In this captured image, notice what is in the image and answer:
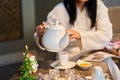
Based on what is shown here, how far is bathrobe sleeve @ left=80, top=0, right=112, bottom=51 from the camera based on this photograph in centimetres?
159

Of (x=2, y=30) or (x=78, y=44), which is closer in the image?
(x=78, y=44)

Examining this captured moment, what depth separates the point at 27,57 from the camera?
4.06 ft

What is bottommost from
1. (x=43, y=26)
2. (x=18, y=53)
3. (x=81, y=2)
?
(x=18, y=53)

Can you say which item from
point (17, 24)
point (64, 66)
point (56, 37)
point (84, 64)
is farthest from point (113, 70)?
point (17, 24)

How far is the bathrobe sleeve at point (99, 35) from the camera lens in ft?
5.20

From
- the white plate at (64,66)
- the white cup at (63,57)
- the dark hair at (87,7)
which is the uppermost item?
the dark hair at (87,7)

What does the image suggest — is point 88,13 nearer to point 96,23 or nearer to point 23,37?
point 96,23

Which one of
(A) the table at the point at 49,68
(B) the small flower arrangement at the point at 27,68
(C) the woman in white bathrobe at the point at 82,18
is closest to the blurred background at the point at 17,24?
(C) the woman in white bathrobe at the point at 82,18

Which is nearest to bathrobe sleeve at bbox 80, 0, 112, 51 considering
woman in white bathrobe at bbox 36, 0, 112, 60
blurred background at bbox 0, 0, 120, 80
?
woman in white bathrobe at bbox 36, 0, 112, 60

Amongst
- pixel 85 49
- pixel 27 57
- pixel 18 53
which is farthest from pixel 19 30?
pixel 27 57

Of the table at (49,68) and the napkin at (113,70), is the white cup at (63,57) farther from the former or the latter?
the napkin at (113,70)

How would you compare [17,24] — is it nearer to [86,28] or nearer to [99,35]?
[86,28]

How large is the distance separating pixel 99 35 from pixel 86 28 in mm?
171

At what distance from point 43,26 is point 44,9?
1676mm
